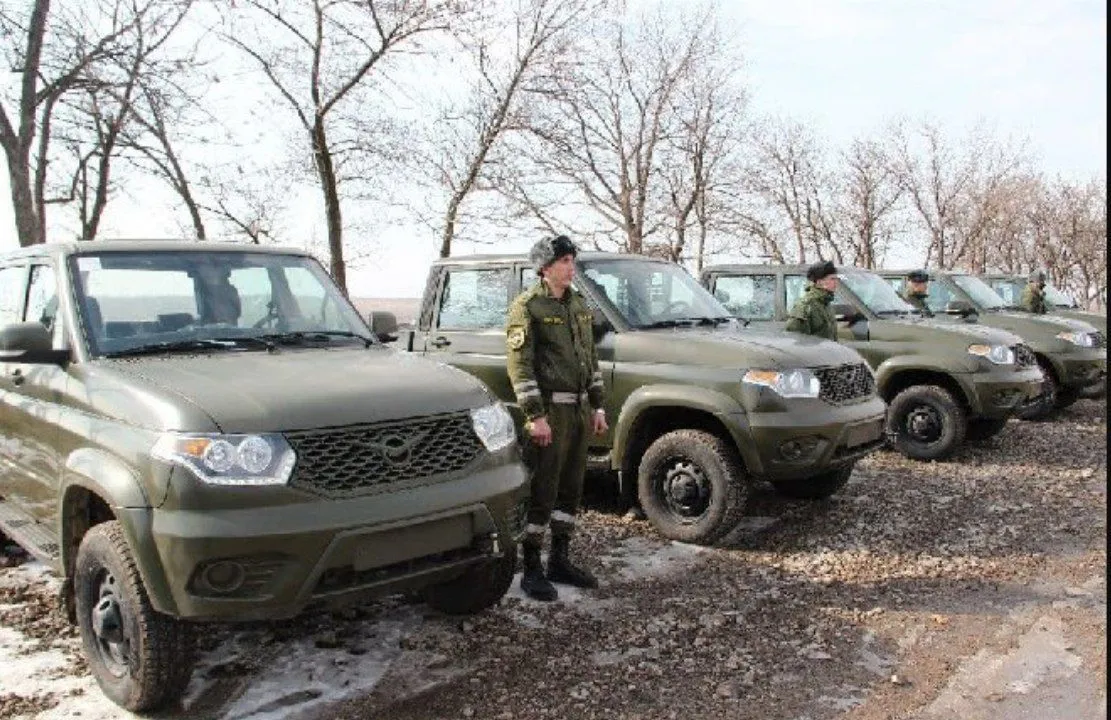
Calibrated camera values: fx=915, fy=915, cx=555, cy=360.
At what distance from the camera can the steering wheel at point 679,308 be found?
22.2 feet

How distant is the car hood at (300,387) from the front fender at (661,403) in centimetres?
205

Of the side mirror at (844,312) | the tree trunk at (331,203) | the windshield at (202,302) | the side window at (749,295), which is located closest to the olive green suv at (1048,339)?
the side mirror at (844,312)

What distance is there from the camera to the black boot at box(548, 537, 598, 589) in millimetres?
5168

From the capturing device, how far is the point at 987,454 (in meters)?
9.16

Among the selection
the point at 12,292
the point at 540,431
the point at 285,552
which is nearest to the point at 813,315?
the point at 540,431

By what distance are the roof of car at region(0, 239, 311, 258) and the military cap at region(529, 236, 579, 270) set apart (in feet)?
4.52

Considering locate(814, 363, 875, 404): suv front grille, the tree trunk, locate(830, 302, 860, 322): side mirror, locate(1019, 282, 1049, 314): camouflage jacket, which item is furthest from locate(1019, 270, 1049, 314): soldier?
the tree trunk

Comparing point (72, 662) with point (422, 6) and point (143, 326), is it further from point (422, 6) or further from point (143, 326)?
point (422, 6)

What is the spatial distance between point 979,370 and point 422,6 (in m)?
→ 15.6

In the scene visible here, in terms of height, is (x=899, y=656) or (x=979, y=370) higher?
(x=979, y=370)

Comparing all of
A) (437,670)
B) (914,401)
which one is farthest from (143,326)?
(914,401)

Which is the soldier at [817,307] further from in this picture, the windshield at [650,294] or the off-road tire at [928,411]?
the off-road tire at [928,411]

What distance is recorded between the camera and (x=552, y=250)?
494cm

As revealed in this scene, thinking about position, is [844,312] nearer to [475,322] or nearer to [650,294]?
[650,294]
